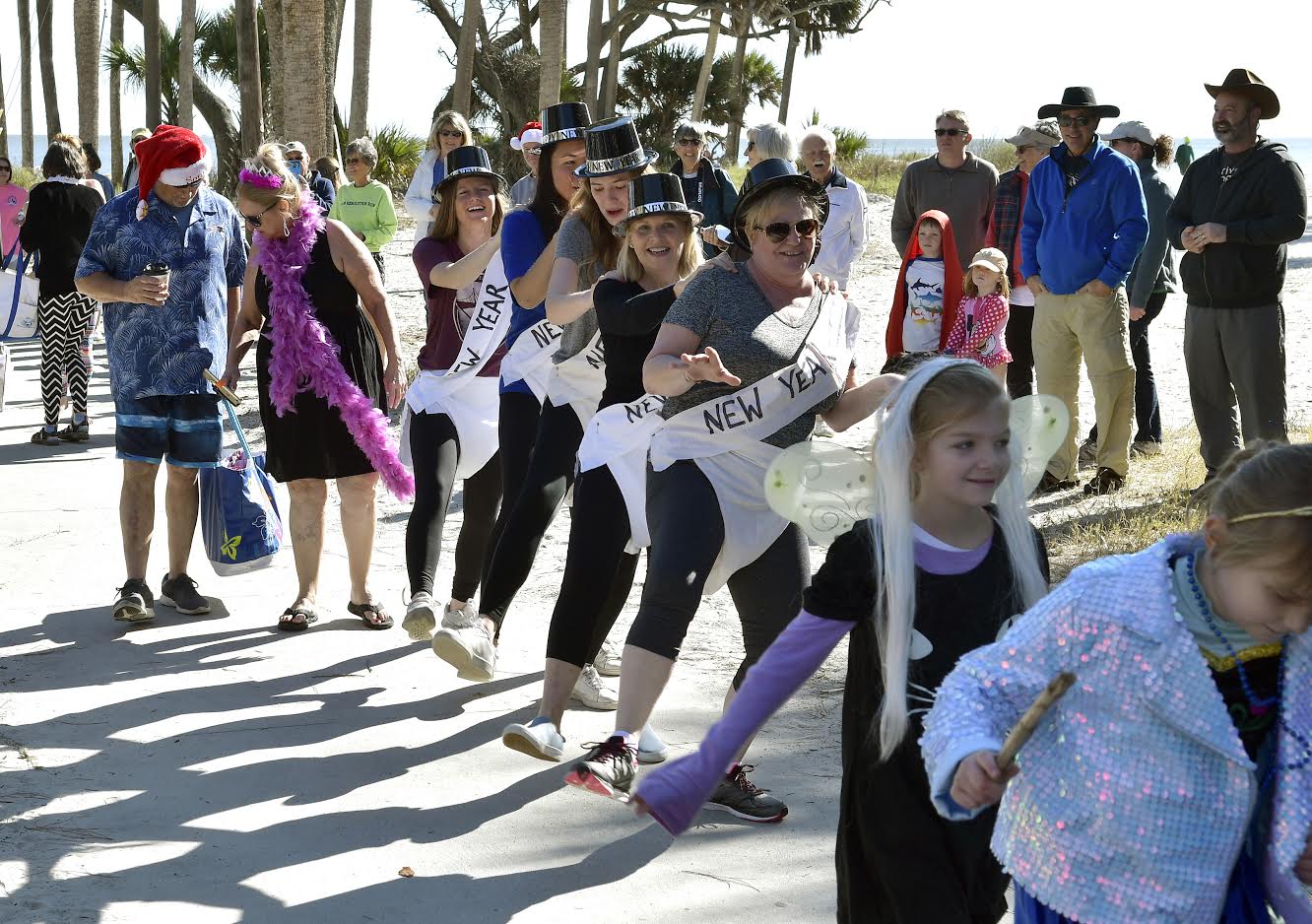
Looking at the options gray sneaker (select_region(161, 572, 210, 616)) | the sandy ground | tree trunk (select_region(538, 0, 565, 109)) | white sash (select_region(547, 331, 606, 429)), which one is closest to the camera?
the sandy ground

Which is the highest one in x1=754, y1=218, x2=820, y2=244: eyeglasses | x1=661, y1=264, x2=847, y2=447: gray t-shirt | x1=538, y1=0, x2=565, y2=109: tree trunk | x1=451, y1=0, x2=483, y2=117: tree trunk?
x1=451, y1=0, x2=483, y2=117: tree trunk

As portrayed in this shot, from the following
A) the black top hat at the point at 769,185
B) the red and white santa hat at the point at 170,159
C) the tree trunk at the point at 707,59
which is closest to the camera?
the black top hat at the point at 769,185

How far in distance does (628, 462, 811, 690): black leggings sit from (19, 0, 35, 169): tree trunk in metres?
42.2

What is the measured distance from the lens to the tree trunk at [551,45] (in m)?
17.8

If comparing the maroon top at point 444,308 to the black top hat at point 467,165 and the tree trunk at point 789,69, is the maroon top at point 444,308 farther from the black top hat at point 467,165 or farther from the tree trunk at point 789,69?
the tree trunk at point 789,69

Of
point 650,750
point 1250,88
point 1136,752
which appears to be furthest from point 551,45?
point 1136,752

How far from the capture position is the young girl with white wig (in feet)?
9.01

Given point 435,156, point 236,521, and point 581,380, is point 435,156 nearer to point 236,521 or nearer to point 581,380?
point 236,521

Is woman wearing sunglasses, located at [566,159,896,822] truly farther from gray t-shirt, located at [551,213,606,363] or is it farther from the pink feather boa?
the pink feather boa

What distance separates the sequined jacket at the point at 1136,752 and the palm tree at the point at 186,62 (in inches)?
1139

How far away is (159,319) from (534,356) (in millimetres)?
1834

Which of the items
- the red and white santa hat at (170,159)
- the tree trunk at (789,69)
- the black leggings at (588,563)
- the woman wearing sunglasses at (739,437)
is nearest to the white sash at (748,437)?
the woman wearing sunglasses at (739,437)

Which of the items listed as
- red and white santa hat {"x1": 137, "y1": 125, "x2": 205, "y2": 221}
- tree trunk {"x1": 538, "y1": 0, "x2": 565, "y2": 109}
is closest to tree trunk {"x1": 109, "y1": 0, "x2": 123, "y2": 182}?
tree trunk {"x1": 538, "y1": 0, "x2": 565, "y2": 109}

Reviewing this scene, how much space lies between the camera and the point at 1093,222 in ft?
26.6
